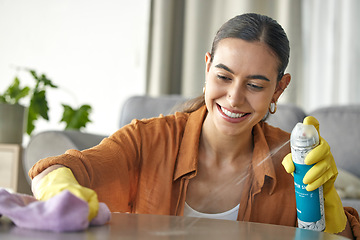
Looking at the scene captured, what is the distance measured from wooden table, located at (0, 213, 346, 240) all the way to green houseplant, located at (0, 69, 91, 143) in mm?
1588

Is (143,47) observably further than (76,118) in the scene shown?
Yes

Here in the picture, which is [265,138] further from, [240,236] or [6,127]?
[6,127]

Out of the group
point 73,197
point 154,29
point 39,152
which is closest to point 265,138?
point 73,197

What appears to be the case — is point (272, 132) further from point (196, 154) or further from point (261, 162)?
point (196, 154)

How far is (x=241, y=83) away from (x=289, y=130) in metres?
0.82

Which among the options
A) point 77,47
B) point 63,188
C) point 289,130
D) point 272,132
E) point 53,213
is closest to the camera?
point 53,213

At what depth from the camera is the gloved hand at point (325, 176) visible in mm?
854

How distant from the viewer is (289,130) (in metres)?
1.78

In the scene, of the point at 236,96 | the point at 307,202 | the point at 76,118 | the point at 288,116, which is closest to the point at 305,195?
the point at 307,202

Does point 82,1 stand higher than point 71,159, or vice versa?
point 82,1

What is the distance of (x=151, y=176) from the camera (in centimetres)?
114

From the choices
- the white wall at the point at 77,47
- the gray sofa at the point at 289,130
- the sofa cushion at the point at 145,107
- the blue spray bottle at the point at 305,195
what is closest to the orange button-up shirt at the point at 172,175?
the blue spray bottle at the point at 305,195

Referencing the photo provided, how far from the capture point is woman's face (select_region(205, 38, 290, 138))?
101cm

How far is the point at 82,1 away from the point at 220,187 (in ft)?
7.12
